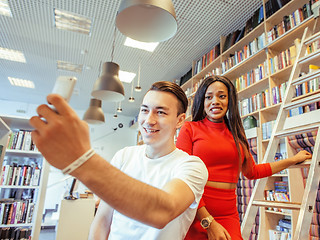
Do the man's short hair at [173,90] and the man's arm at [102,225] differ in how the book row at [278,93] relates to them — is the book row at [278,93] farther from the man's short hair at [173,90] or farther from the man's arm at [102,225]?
the man's arm at [102,225]

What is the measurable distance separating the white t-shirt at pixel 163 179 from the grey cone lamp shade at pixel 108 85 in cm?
219

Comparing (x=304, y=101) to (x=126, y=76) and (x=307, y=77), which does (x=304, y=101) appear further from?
(x=126, y=76)

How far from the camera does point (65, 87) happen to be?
1.32ft

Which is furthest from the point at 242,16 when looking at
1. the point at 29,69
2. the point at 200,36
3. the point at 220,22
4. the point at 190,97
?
the point at 29,69

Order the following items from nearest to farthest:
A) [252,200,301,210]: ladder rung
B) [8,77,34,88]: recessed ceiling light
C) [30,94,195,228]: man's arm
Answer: [30,94,195,228]: man's arm < [252,200,301,210]: ladder rung < [8,77,34,88]: recessed ceiling light

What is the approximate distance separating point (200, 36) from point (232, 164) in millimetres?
3049

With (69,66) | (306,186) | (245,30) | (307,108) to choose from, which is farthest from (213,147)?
(69,66)

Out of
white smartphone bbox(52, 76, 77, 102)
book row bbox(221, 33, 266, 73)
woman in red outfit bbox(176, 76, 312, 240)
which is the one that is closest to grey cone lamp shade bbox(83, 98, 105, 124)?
book row bbox(221, 33, 266, 73)

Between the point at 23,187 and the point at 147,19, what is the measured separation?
222cm

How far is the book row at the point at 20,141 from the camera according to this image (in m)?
2.59

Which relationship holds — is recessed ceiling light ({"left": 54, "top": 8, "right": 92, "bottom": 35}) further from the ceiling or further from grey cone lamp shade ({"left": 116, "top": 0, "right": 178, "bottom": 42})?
grey cone lamp shade ({"left": 116, "top": 0, "right": 178, "bottom": 42})

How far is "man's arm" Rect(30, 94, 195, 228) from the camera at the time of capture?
0.38 metres

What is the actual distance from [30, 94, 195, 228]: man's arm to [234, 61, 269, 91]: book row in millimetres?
2716

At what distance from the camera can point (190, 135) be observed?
1.19 metres
